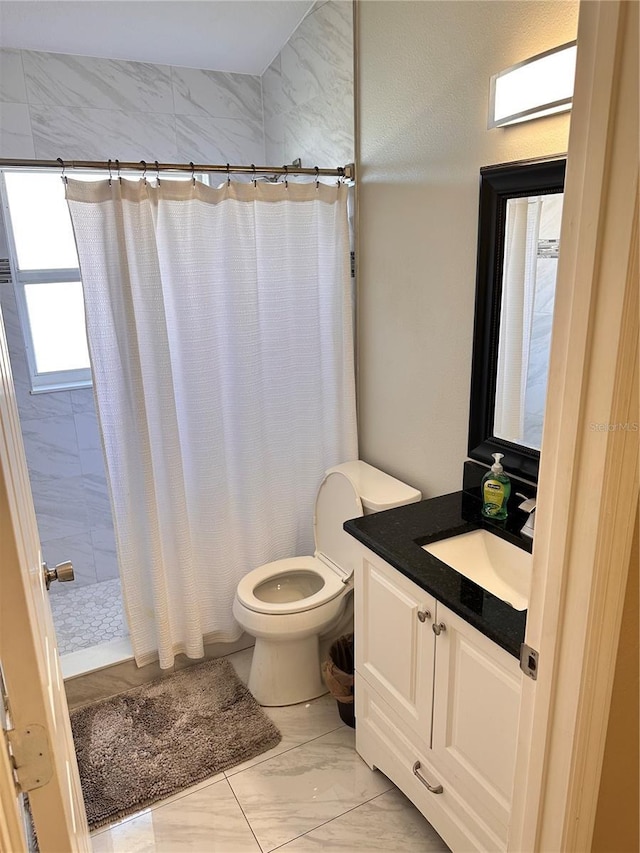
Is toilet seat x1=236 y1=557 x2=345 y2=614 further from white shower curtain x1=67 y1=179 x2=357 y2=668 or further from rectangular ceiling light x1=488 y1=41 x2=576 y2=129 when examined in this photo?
rectangular ceiling light x1=488 y1=41 x2=576 y2=129

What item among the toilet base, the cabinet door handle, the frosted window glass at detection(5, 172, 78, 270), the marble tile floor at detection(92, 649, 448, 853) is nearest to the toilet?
the toilet base

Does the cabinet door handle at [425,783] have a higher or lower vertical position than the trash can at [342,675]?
higher

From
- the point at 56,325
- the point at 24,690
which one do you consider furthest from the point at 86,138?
the point at 24,690

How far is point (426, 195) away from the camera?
2043 mm

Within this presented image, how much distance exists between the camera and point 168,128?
2885mm

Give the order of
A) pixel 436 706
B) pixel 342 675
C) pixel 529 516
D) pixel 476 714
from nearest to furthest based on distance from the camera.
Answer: pixel 476 714, pixel 436 706, pixel 529 516, pixel 342 675

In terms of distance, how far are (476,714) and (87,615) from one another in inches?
83.6

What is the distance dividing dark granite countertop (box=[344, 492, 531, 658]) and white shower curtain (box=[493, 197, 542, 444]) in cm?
27

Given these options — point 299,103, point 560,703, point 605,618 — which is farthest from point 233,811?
point 299,103

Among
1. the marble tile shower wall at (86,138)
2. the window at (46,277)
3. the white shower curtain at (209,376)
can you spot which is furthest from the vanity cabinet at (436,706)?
the window at (46,277)

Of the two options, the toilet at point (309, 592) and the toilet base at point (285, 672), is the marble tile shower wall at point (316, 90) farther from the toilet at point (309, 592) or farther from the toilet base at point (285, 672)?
the toilet base at point (285, 672)

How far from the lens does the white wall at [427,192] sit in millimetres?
1691

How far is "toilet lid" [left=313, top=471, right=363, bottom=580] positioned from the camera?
2322mm

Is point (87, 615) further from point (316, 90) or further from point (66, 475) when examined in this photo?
point (316, 90)
